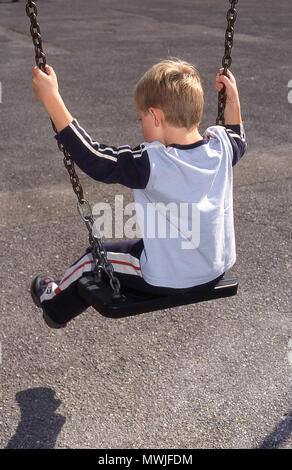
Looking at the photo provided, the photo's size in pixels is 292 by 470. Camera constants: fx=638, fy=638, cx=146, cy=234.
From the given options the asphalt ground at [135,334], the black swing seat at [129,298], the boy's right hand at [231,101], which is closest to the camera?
the black swing seat at [129,298]

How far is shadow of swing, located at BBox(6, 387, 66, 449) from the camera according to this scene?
9.51ft

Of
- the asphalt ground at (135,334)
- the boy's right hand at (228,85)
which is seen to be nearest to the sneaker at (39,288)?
the asphalt ground at (135,334)

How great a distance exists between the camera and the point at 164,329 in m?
3.74

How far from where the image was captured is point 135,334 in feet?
12.1

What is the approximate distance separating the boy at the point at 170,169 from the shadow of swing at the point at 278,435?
30.1 inches

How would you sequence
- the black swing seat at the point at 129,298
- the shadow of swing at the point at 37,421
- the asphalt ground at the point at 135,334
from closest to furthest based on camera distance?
the black swing seat at the point at 129,298 → the shadow of swing at the point at 37,421 → the asphalt ground at the point at 135,334

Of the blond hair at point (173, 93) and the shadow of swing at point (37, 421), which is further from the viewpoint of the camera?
the shadow of swing at point (37, 421)

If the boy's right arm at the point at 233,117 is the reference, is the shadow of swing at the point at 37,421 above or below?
below

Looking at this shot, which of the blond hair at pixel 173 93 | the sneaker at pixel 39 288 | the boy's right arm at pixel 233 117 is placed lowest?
the sneaker at pixel 39 288

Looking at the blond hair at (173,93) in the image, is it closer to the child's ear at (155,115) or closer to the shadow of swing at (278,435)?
the child's ear at (155,115)

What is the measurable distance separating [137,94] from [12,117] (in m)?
5.49

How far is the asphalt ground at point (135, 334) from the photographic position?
3.01 metres
